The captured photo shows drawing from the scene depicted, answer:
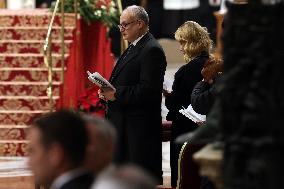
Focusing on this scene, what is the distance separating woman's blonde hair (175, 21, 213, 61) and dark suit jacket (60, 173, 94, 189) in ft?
14.4

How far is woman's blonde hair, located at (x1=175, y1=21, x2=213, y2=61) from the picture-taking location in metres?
7.96

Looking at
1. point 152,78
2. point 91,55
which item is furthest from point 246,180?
point 91,55

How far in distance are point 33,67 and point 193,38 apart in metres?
4.89

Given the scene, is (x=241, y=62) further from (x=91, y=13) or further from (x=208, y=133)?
(x=91, y=13)

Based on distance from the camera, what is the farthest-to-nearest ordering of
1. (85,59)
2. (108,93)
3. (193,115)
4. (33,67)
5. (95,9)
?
1. (85,59)
2. (95,9)
3. (33,67)
4. (108,93)
5. (193,115)

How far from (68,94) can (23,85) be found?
2.01 feet

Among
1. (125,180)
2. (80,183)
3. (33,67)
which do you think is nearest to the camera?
(125,180)

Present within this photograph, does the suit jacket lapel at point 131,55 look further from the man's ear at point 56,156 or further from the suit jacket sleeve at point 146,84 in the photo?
the man's ear at point 56,156

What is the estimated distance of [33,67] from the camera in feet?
41.1

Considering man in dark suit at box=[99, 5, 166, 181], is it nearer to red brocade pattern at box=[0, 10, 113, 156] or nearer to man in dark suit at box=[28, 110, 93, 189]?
red brocade pattern at box=[0, 10, 113, 156]

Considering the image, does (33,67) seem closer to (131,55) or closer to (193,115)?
(131,55)

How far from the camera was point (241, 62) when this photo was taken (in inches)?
148

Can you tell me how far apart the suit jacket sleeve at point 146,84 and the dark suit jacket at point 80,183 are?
13.6ft

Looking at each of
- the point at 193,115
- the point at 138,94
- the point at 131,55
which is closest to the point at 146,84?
the point at 138,94
